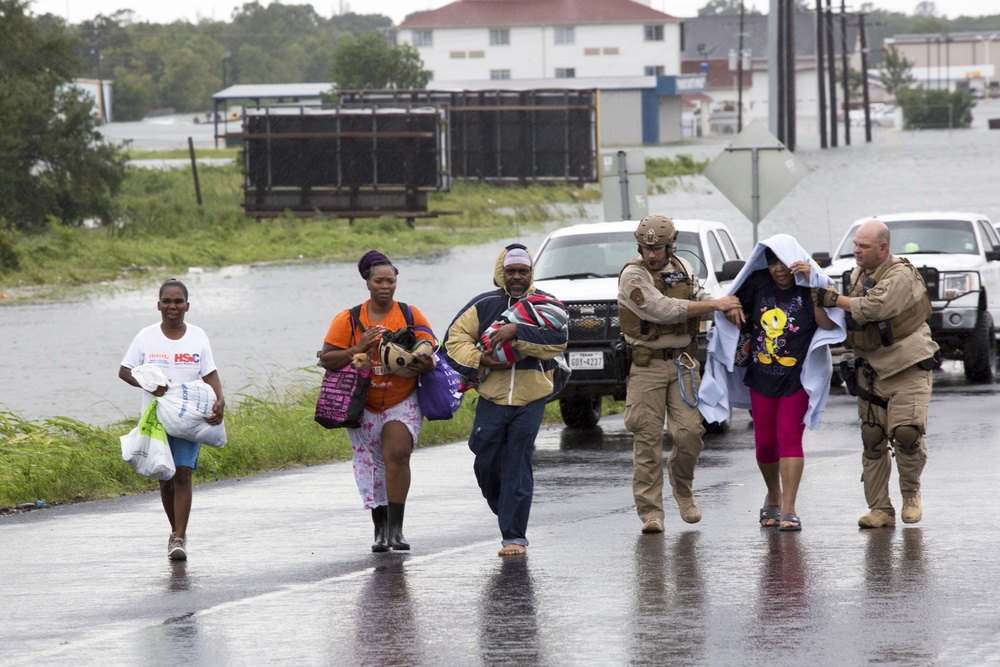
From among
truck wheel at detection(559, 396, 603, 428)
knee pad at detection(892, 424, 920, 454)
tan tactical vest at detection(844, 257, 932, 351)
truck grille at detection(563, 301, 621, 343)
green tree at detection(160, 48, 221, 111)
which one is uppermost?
green tree at detection(160, 48, 221, 111)

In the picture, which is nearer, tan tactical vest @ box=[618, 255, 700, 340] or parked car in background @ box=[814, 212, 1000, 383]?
tan tactical vest @ box=[618, 255, 700, 340]

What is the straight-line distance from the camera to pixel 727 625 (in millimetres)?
6949

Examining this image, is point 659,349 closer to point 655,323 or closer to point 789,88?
point 655,323

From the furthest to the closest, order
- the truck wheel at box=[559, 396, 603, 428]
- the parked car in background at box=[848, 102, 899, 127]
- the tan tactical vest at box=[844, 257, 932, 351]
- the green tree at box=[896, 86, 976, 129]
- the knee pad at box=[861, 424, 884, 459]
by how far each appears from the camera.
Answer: the parked car in background at box=[848, 102, 899, 127] < the green tree at box=[896, 86, 976, 129] < the truck wheel at box=[559, 396, 603, 428] < the knee pad at box=[861, 424, 884, 459] < the tan tactical vest at box=[844, 257, 932, 351]

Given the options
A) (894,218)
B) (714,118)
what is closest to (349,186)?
(894,218)

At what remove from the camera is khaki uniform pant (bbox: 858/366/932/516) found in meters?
9.00

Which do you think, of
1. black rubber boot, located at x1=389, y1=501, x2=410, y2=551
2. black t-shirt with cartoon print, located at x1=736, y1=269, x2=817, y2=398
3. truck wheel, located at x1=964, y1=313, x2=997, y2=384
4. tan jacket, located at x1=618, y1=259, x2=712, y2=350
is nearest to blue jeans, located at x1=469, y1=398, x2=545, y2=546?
black rubber boot, located at x1=389, y1=501, x2=410, y2=551

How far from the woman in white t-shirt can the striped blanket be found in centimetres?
162

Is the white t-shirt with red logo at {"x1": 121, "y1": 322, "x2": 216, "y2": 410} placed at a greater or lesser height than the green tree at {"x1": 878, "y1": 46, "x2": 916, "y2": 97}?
lesser

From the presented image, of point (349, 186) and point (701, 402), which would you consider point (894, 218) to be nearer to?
point (701, 402)

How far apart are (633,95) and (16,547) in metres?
104

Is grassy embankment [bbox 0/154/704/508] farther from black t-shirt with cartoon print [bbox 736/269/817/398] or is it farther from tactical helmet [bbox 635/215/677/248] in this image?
black t-shirt with cartoon print [bbox 736/269/817/398]

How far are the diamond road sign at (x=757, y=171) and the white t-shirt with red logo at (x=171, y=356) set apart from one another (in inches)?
475

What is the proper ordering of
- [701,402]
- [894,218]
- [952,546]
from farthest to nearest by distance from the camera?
[894,218] → [701,402] → [952,546]
